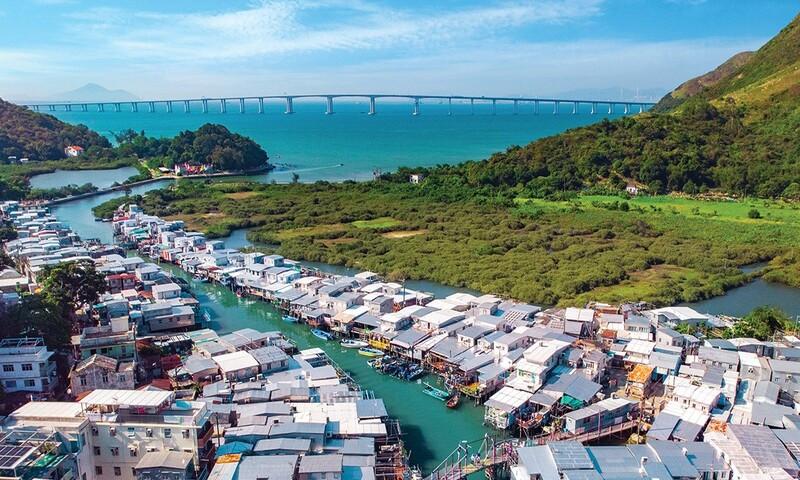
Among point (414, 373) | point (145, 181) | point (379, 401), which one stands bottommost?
point (414, 373)

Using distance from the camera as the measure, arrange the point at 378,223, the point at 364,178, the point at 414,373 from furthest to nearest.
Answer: the point at 364,178 → the point at 378,223 → the point at 414,373

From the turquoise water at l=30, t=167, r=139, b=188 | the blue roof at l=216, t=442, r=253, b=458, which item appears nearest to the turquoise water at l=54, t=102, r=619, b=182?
the turquoise water at l=30, t=167, r=139, b=188

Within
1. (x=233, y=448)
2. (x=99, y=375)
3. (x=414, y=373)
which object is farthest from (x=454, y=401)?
(x=99, y=375)

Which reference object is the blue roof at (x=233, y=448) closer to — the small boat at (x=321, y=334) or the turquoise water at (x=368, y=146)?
the small boat at (x=321, y=334)

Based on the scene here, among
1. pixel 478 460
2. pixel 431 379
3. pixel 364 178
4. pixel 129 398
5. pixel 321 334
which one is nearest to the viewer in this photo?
pixel 129 398

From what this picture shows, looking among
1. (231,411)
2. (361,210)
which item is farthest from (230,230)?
(231,411)

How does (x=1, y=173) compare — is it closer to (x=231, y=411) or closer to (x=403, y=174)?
(x=403, y=174)

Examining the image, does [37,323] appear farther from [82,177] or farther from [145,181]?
[82,177]

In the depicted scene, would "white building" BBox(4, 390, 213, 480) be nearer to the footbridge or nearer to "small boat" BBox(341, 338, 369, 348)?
the footbridge
